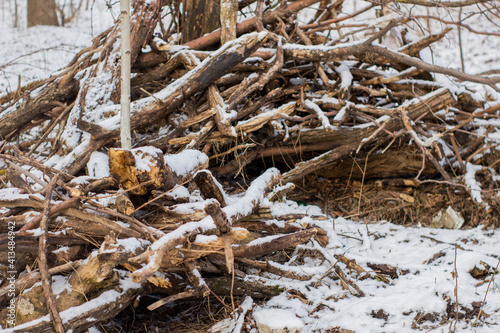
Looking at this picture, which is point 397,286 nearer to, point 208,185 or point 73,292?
point 208,185

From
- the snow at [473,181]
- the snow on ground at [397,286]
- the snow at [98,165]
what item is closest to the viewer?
the snow on ground at [397,286]

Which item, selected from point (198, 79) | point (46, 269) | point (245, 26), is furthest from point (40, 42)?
point (46, 269)

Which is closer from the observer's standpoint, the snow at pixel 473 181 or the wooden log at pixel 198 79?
the wooden log at pixel 198 79

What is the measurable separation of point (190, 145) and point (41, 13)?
11023mm

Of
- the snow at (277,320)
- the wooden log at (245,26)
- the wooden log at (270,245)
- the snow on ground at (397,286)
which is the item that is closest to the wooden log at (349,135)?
the snow on ground at (397,286)

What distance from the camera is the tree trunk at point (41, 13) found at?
11711mm

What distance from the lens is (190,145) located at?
3.43 meters

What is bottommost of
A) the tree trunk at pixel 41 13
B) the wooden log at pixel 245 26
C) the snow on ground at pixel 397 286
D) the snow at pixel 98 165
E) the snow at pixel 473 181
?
the snow on ground at pixel 397 286

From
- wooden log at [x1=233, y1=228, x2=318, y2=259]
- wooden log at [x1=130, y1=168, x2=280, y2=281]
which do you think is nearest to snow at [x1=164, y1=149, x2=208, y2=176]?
wooden log at [x1=130, y1=168, x2=280, y2=281]

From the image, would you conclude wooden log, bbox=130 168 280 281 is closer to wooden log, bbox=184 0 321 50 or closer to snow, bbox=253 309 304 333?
snow, bbox=253 309 304 333

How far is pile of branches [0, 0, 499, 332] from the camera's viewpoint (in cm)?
211

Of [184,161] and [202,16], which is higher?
[202,16]

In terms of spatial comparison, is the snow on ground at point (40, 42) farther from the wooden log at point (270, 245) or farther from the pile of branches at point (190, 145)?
the wooden log at point (270, 245)

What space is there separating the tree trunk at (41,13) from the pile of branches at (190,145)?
847 centimetres
